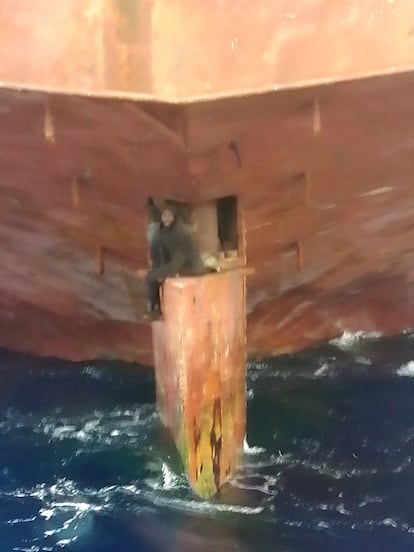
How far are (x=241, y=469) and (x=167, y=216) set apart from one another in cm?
76

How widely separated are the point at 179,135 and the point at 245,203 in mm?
367

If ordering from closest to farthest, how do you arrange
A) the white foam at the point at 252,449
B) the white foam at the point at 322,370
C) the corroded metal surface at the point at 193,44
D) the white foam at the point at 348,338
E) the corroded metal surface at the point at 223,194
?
the corroded metal surface at the point at 193,44 → the corroded metal surface at the point at 223,194 → the white foam at the point at 252,449 → the white foam at the point at 322,370 → the white foam at the point at 348,338

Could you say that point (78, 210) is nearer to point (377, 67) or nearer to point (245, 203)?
point (245, 203)

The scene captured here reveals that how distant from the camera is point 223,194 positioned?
2156 mm

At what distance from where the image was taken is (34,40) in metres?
1.99

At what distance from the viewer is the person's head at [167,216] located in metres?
2.24

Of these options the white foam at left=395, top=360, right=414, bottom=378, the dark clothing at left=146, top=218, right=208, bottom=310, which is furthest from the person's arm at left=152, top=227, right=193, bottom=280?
the white foam at left=395, top=360, right=414, bottom=378

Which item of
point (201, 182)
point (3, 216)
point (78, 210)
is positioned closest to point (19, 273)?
point (3, 216)

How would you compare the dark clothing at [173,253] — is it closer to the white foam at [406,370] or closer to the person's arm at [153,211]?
the person's arm at [153,211]

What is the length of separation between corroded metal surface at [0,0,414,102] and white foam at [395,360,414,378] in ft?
4.18

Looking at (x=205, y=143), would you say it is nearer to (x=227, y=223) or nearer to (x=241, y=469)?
(x=227, y=223)

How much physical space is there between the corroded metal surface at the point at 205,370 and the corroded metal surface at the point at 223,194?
0.15 m

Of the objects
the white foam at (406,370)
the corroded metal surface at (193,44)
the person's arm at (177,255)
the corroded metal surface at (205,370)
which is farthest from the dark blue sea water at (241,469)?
the corroded metal surface at (193,44)

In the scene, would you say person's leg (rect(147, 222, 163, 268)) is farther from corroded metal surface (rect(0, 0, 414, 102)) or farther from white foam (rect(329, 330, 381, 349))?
white foam (rect(329, 330, 381, 349))
